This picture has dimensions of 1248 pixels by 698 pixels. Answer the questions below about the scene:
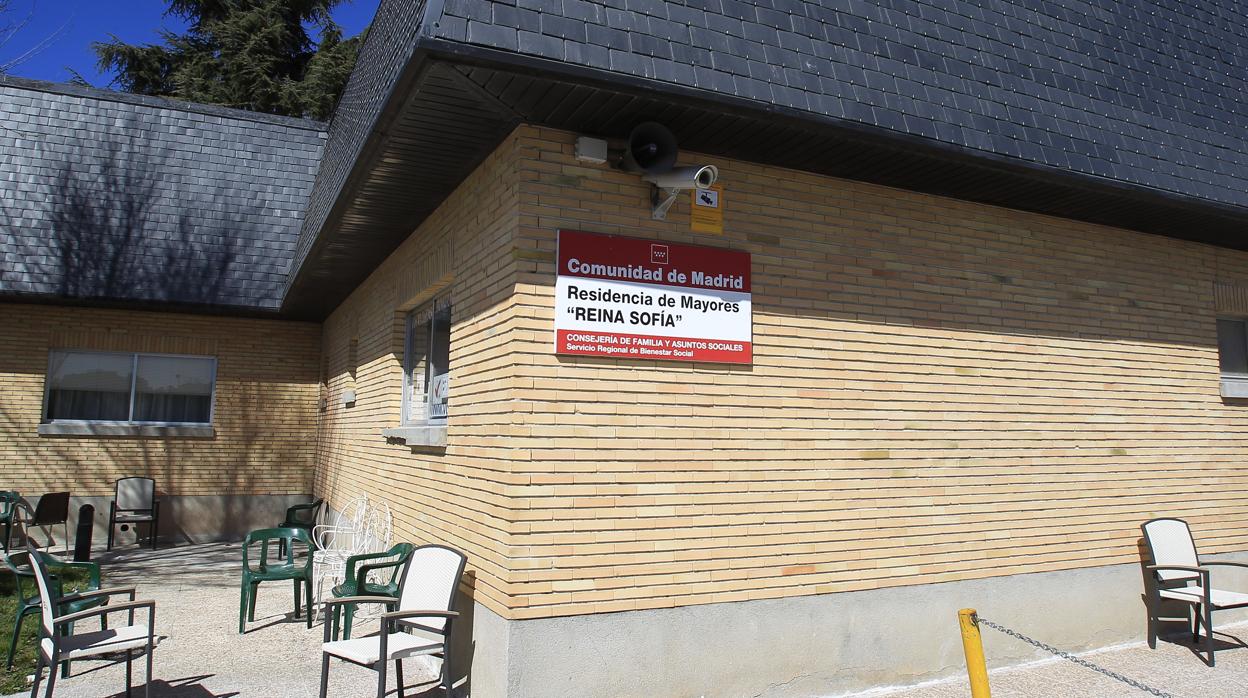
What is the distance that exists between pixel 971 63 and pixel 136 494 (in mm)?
13020

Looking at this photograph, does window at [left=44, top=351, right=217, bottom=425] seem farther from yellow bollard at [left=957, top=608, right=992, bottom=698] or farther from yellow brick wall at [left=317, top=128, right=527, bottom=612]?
yellow bollard at [left=957, top=608, right=992, bottom=698]

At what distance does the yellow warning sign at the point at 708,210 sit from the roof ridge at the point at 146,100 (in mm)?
10684

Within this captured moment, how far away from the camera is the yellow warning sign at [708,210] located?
5.93 m

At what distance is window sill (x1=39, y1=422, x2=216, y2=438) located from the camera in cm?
1308

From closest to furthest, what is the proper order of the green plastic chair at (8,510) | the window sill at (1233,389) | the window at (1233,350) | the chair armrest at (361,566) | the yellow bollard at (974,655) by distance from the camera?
the yellow bollard at (974,655)
the chair armrest at (361,566)
the window sill at (1233,389)
the window at (1233,350)
the green plastic chair at (8,510)

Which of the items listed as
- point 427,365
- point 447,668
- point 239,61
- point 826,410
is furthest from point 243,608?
point 239,61

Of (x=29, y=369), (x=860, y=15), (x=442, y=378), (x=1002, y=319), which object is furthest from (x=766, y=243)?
(x=29, y=369)

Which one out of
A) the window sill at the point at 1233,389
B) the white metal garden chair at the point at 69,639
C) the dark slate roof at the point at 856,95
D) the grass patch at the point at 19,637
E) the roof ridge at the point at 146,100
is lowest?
the grass patch at the point at 19,637

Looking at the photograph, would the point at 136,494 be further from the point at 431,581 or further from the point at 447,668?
the point at 447,668

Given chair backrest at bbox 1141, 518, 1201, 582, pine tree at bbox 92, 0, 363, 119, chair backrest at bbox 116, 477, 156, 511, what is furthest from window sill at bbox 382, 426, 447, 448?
pine tree at bbox 92, 0, 363, 119

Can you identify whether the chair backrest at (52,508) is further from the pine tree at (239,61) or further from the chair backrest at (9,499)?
the pine tree at (239,61)

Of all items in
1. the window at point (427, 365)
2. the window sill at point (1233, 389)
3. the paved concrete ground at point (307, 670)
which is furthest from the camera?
the window sill at point (1233, 389)

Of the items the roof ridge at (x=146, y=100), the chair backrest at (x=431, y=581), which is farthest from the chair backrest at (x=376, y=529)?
the roof ridge at (x=146, y=100)

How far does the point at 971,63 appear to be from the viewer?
22.0ft
